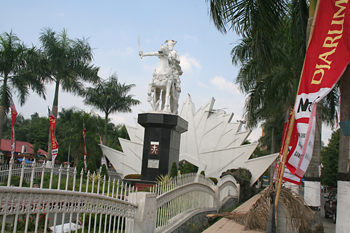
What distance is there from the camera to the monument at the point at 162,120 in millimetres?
11766

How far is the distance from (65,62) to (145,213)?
18.9m

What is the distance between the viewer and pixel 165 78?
12633mm

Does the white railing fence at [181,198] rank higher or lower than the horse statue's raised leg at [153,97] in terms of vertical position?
lower

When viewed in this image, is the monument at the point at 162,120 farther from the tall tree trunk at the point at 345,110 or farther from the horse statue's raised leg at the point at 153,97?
the tall tree trunk at the point at 345,110

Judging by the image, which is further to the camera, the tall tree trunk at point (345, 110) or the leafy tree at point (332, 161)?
the leafy tree at point (332, 161)

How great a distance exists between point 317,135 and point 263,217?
23.9ft

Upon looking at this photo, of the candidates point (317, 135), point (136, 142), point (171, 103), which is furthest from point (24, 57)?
point (317, 135)

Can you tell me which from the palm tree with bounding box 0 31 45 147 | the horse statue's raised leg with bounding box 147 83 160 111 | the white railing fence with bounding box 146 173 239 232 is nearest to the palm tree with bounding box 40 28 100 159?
the palm tree with bounding box 0 31 45 147

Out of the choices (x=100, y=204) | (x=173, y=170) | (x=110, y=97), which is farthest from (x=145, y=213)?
(x=110, y=97)

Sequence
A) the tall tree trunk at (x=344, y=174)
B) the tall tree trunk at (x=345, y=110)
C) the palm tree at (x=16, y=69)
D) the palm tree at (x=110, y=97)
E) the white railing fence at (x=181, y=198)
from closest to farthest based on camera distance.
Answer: the tall tree trunk at (x=344, y=174), the tall tree trunk at (x=345, y=110), the white railing fence at (x=181, y=198), the palm tree at (x=16, y=69), the palm tree at (x=110, y=97)

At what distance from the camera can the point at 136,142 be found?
23.9 meters

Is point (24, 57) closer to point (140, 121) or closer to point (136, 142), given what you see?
point (136, 142)

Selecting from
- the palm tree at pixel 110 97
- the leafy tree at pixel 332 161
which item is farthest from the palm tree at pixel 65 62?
the leafy tree at pixel 332 161

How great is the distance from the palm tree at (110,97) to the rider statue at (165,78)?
17.8 meters
